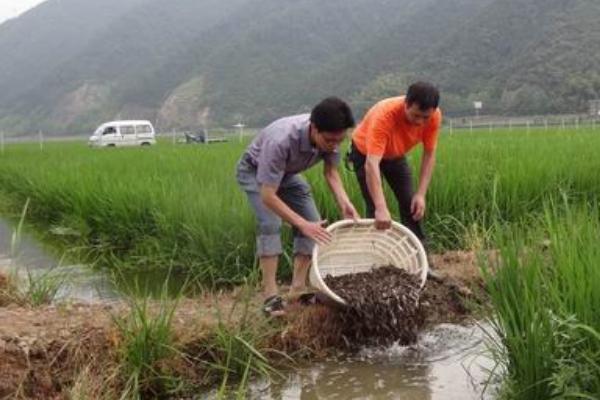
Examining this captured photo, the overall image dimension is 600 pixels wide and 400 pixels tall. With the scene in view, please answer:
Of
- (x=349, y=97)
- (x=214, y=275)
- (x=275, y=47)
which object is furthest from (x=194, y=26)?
(x=214, y=275)

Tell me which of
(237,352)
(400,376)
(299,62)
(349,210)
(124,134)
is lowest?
(400,376)

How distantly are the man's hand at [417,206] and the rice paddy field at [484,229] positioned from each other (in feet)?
1.13

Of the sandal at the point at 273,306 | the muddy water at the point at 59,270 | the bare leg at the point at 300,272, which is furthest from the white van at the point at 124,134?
the sandal at the point at 273,306

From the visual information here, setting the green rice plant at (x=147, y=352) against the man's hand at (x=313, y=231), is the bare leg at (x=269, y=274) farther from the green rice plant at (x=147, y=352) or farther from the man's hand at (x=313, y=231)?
the green rice plant at (x=147, y=352)

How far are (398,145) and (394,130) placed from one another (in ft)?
0.38

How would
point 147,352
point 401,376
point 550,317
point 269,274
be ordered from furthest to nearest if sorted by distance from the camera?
point 269,274
point 401,376
point 147,352
point 550,317

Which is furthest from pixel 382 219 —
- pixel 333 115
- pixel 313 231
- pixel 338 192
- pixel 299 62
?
pixel 299 62

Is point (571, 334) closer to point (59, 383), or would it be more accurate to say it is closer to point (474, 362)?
point (474, 362)

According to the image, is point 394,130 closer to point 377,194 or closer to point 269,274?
point 377,194

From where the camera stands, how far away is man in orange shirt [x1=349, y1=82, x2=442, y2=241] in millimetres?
3639

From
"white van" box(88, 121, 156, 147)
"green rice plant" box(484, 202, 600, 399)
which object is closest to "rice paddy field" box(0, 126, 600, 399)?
"green rice plant" box(484, 202, 600, 399)

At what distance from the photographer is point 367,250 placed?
3988 millimetres

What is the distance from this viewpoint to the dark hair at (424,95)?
359 centimetres

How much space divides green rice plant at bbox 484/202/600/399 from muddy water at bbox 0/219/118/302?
251cm
